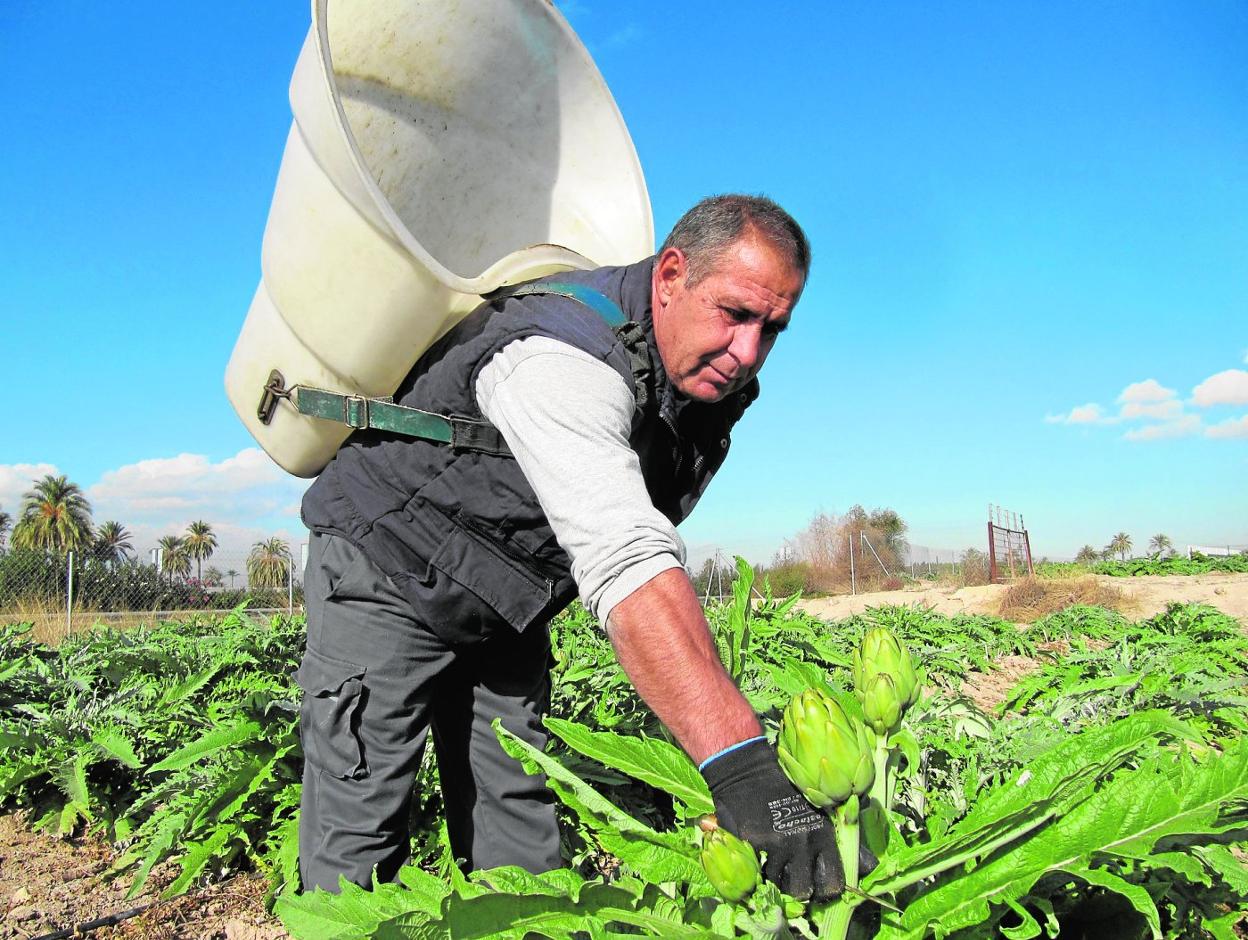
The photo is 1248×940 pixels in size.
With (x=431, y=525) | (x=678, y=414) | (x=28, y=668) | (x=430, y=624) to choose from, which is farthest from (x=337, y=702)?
(x=28, y=668)

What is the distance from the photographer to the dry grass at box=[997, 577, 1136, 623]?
Answer: 12250 millimetres

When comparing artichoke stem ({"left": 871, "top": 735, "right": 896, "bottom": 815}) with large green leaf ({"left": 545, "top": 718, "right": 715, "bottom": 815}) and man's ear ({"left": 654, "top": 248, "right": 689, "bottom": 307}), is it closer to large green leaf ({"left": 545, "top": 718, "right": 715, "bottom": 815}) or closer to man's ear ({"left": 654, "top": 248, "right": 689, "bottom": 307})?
large green leaf ({"left": 545, "top": 718, "right": 715, "bottom": 815})

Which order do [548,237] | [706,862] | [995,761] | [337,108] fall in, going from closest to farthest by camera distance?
[706,862] → [337,108] → [995,761] → [548,237]

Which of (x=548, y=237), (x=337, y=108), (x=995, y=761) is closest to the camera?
(x=337, y=108)

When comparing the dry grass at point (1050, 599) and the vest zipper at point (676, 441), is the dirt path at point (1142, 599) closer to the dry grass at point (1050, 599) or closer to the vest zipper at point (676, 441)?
the dry grass at point (1050, 599)

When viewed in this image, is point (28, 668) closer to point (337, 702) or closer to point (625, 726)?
point (625, 726)

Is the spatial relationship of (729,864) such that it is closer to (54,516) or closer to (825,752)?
(825,752)

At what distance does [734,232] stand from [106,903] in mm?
2916

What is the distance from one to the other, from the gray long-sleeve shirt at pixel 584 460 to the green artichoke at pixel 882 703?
0.35 m

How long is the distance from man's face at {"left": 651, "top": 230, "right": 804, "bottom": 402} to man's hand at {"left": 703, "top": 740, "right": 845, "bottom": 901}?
3.00 feet

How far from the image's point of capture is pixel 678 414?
2.14 meters

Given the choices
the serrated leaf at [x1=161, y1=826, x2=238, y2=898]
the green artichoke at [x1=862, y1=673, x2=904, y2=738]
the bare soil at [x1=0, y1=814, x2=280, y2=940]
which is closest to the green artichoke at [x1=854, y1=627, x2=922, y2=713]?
the green artichoke at [x1=862, y1=673, x2=904, y2=738]

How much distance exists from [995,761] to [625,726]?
1568 millimetres

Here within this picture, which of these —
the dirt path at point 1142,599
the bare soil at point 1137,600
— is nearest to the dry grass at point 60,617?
the bare soil at point 1137,600
